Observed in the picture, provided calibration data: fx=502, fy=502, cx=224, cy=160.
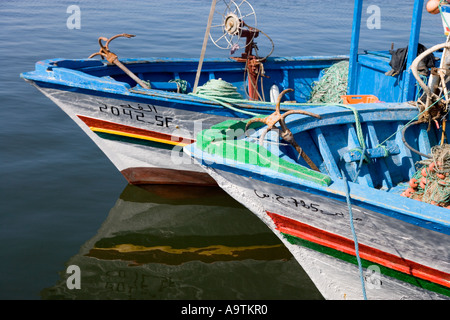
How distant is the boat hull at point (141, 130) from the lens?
23.9ft

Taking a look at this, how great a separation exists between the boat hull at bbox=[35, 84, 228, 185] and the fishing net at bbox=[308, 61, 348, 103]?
2766 mm

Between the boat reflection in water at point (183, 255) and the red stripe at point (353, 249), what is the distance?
114cm

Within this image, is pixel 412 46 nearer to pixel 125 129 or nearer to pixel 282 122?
pixel 282 122

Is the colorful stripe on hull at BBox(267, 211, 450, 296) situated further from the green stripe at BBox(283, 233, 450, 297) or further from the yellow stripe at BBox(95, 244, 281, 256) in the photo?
the yellow stripe at BBox(95, 244, 281, 256)

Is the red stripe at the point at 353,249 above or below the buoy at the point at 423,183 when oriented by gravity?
below

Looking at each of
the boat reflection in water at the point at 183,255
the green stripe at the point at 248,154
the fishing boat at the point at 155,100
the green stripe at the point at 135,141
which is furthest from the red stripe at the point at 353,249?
the green stripe at the point at 135,141

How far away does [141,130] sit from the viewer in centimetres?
753

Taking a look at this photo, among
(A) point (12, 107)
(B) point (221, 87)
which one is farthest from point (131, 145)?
(A) point (12, 107)

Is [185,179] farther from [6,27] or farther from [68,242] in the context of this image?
[6,27]

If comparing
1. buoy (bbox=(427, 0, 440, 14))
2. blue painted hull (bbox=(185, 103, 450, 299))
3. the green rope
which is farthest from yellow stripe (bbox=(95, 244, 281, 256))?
buoy (bbox=(427, 0, 440, 14))

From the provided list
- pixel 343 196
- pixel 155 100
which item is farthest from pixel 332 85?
pixel 343 196

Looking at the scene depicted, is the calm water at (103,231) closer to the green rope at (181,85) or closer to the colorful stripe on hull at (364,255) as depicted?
the colorful stripe on hull at (364,255)

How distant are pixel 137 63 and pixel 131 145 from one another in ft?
5.70

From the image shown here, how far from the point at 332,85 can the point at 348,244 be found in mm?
5155
